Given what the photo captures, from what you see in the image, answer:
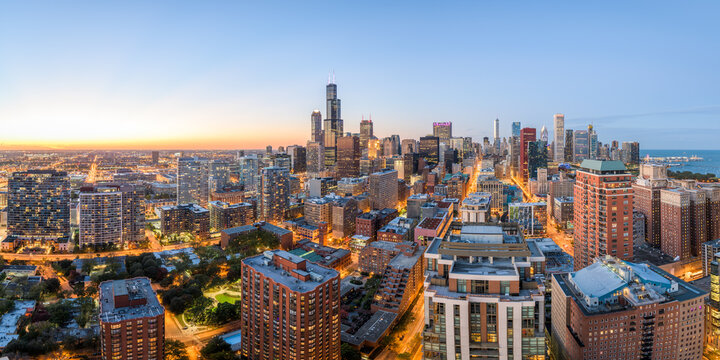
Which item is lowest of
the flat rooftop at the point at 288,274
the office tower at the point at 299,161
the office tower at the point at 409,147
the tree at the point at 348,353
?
the tree at the point at 348,353

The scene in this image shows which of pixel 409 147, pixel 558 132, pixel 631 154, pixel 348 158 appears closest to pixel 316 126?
pixel 409 147

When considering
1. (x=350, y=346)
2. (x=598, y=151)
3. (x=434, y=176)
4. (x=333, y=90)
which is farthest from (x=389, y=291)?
(x=598, y=151)

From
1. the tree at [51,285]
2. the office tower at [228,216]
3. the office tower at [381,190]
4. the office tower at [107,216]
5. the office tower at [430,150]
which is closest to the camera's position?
the tree at [51,285]

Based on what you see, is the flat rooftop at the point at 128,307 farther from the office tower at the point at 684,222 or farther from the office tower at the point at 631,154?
the office tower at the point at 631,154

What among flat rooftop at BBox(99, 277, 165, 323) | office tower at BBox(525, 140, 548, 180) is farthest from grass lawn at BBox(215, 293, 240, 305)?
office tower at BBox(525, 140, 548, 180)

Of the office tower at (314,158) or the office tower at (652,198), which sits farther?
the office tower at (314,158)

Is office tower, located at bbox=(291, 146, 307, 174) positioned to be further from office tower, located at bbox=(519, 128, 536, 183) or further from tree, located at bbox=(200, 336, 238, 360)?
tree, located at bbox=(200, 336, 238, 360)

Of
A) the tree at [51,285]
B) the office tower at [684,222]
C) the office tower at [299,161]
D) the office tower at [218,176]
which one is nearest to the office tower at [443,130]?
the office tower at [299,161]
